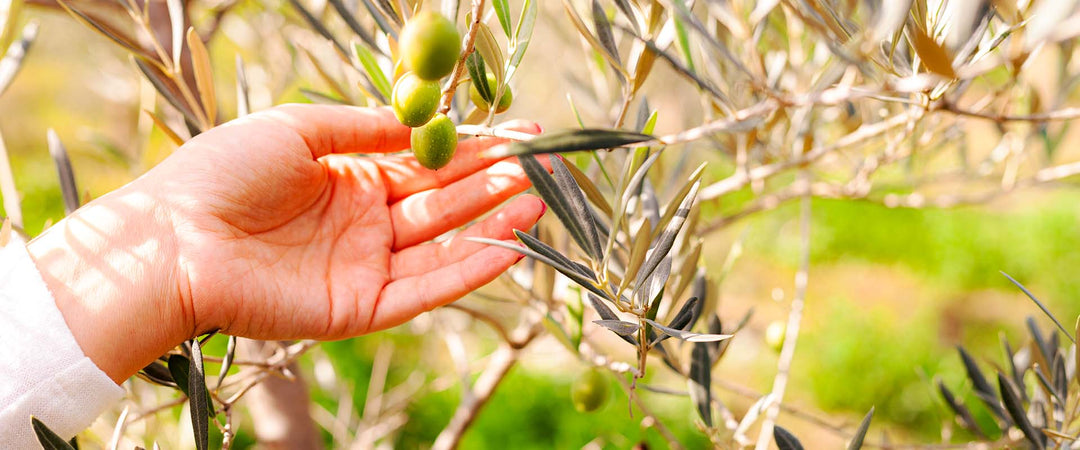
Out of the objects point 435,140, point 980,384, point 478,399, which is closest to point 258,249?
point 435,140

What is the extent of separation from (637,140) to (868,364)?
3.17m

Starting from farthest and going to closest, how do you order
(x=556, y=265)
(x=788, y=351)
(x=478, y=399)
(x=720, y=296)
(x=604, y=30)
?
(x=720, y=296)
(x=478, y=399)
(x=788, y=351)
(x=604, y=30)
(x=556, y=265)

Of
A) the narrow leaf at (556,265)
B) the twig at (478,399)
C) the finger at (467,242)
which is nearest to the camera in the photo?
the narrow leaf at (556,265)

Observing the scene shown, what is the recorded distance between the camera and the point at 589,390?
98cm

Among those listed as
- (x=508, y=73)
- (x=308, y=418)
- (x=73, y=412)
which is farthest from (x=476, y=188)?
(x=308, y=418)

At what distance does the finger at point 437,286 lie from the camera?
76cm

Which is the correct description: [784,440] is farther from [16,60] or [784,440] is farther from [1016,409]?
[16,60]

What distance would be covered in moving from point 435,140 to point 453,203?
0.26 m

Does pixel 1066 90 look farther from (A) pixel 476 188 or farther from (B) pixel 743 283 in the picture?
(B) pixel 743 283

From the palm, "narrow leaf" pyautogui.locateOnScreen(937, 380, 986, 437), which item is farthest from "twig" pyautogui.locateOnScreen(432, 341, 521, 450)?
"narrow leaf" pyautogui.locateOnScreen(937, 380, 986, 437)

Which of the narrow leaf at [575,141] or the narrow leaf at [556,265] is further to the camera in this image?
the narrow leaf at [556,265]

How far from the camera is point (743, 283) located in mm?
3977

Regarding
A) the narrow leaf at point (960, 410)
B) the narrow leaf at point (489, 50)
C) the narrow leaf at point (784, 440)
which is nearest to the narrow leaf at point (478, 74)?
the narrow leaf at point (489, 50)

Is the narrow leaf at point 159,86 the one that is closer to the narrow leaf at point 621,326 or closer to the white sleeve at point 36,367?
the white sleeve at point 36,367
